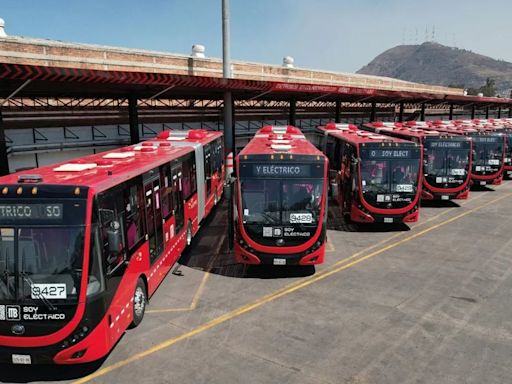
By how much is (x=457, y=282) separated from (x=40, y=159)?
18323 mm

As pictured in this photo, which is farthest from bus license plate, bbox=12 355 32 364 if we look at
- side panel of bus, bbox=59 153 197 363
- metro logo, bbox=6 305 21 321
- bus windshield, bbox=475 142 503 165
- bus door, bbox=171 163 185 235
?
bus windshield, bbox=475 142 503 165

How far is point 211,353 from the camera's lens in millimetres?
7512

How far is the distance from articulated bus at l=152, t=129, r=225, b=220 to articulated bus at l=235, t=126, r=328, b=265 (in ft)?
13.9

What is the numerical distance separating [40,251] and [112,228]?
1.10 metres

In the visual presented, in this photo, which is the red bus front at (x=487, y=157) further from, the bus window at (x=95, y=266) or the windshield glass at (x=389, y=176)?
the bus window at (x=95, y=266)

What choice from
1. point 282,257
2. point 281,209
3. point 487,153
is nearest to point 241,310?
point 282,257

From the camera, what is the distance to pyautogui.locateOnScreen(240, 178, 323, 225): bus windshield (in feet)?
35.2

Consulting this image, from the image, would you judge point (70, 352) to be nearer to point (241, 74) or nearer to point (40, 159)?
point (40, 159)

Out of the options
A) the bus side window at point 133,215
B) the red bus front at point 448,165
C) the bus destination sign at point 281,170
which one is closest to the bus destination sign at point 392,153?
the red bus front at point 448,165

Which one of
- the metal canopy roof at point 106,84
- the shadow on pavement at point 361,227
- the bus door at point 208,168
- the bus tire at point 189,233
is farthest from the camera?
the bus door at point 208,168

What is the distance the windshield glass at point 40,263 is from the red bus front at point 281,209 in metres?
5.02

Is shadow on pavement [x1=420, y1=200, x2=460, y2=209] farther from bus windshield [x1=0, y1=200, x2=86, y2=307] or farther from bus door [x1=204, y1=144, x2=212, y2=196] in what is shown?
bus windshield [x1=0, y1=200, x2=86, y2=307]

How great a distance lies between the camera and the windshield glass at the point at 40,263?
627 centimetres

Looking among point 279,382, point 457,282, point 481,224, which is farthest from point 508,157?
point 279,382
